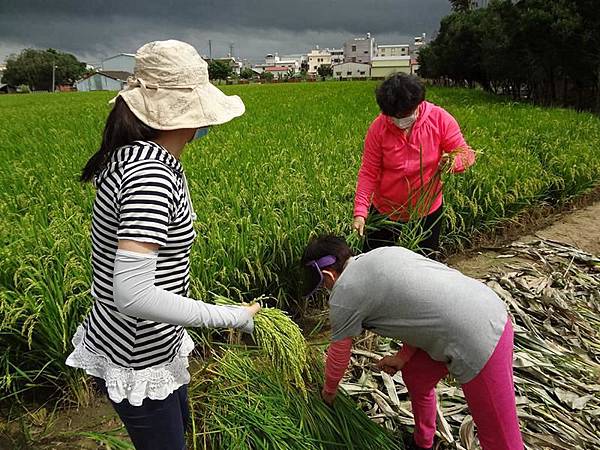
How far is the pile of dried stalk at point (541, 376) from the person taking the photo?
1.79m

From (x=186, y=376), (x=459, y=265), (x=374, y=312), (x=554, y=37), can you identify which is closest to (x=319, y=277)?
(x=374, y=312)

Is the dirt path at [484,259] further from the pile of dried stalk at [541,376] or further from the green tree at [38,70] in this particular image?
the green tree at [38,70]

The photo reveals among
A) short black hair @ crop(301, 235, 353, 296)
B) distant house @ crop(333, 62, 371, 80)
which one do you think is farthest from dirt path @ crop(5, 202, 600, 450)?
distant house @ crop(333, 62, 371, 80)

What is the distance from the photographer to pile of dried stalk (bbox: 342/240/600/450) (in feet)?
5.88

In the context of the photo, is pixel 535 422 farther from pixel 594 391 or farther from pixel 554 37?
pixel 554 37

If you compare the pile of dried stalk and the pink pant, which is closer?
the pink pant

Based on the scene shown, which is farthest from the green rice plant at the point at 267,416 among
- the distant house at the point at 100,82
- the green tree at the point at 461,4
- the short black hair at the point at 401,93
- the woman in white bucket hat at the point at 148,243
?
the distant house at the point at 100,82

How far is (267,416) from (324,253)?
62cm

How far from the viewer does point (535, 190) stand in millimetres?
4039

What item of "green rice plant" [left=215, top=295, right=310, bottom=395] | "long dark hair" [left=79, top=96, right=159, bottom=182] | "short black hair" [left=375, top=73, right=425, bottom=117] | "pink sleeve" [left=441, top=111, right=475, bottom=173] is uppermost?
"short black hair" [left=375, top=73, right=425, bottom=117]

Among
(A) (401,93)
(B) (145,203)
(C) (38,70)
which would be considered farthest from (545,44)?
(C) (38,70)

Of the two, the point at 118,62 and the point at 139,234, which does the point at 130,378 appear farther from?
the point at 118,62

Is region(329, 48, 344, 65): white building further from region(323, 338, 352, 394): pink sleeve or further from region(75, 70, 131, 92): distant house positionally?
region(323, 338, 352, 394): pink sleeve

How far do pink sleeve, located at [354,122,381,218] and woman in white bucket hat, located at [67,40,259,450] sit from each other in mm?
1254
